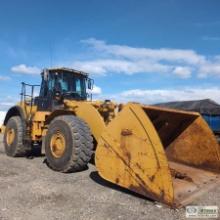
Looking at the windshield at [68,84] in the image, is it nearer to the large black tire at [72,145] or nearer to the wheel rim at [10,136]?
the wheel rim at [10,136]

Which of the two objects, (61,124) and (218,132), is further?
(218,132)

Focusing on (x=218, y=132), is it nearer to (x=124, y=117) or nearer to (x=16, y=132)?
(x=16, y=132)

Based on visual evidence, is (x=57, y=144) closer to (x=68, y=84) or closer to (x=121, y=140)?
(x=121, y=140)

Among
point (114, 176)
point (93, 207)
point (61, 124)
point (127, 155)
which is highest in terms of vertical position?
point (61, 124)

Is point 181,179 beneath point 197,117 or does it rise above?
beneath

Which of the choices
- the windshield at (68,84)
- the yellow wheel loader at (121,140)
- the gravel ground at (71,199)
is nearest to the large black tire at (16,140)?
the yellow wheel loader at (121,140)

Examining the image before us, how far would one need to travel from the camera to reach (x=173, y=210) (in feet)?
16.0

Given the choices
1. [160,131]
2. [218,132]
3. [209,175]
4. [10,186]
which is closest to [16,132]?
[10,186]

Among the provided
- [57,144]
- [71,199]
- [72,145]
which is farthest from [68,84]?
[71,199]

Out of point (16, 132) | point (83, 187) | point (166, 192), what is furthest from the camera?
point (16, 132)

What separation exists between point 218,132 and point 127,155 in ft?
30.2

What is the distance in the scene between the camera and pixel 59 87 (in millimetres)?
9305

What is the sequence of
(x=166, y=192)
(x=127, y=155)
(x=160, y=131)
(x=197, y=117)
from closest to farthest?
(x=166, y=192) < (x=127, y=155) < (x=197, y=117) < (x=160, y=131)

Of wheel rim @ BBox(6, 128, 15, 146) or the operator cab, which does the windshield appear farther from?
wheel rim @ BBox(6, 128, 15, 146)
